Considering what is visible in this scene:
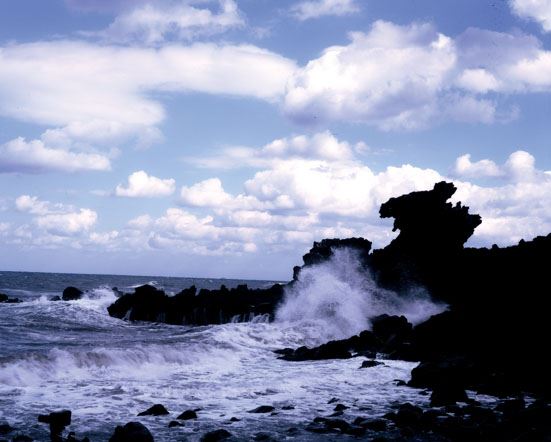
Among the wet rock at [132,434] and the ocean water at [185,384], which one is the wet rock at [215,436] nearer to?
the ocean water at [185,384]

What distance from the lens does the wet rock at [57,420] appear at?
10.1 metres

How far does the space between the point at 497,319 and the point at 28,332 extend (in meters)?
21.6

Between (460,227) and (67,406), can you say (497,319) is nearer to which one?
(67,406)

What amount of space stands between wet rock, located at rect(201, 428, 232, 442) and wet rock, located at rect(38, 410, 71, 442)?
2.66m

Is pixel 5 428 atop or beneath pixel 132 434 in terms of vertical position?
beneath

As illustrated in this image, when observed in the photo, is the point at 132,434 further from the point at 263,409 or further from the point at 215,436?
the point at 263,409

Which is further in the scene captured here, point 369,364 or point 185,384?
point 369,364

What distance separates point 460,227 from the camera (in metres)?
34.4

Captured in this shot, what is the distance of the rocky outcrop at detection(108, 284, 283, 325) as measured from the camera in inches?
1497

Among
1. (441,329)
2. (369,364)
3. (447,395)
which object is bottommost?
(369,364)

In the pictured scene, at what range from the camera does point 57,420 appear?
33.9 ft

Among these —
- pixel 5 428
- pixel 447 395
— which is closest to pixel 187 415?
pixel 5 428

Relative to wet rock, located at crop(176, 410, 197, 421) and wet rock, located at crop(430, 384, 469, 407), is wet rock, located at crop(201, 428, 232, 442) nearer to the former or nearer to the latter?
wet rock, located at crop(176, 410, 197, 421)

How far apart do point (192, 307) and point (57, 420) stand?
96.1ft
